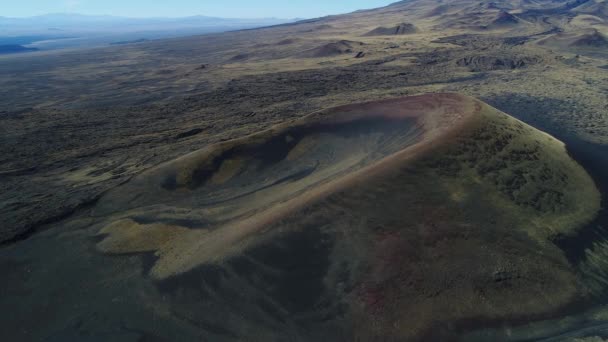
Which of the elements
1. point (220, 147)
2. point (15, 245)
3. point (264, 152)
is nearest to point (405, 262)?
point (264, 152)

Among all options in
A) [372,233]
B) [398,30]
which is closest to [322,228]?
[372,233]

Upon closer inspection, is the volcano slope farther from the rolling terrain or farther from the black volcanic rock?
the black volcanic rock

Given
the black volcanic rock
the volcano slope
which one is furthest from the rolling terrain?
the black volcanic rock

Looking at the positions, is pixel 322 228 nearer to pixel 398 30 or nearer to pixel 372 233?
pixel 372 233

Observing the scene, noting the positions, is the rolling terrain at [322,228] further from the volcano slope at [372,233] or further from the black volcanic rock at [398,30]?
the black volcanic rock at [398,30]

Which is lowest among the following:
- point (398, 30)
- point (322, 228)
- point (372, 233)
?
point (372, 233)

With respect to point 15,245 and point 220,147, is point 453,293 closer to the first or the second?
point 220,147

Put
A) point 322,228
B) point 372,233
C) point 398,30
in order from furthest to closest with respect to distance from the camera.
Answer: point 398,30 → point 322,228 → point 372,233

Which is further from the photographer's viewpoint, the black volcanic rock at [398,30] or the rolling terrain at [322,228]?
the black volcanic rock at [398,30]

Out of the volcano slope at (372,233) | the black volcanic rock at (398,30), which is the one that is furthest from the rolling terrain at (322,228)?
the black volcanic rock at (398,30)
